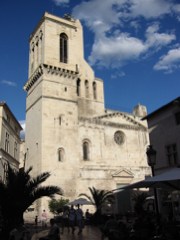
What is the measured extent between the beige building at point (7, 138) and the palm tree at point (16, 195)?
40.4ft

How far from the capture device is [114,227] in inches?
399

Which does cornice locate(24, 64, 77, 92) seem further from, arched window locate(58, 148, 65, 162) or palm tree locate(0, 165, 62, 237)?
palm tree locate(0, 165, 62, 237)

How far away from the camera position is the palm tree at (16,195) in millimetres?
11227

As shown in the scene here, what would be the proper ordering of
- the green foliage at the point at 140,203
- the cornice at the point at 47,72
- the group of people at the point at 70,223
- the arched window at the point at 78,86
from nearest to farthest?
the group of people at the point at 70,223
the green foliage at the point at 140,203
the cornice at the point at 47,72
the arched window at the point at 78,86

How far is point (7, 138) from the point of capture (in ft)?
95.8

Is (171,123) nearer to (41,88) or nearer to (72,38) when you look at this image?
(41,88)

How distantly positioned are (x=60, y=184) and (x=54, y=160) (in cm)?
260

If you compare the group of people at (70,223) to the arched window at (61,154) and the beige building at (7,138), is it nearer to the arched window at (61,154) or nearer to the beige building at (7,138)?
the beige building at (7,138)

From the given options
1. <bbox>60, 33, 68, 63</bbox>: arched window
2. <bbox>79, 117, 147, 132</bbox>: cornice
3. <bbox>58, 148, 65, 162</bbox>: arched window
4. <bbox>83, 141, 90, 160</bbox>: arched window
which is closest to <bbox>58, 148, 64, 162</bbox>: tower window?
<bbox>58, 148, 65, 162</bbox>: arched window

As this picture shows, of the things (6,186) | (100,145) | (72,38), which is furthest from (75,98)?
(6,186)

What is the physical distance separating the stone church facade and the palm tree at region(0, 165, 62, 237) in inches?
692

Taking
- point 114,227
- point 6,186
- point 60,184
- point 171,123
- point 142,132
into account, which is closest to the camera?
point 114,227

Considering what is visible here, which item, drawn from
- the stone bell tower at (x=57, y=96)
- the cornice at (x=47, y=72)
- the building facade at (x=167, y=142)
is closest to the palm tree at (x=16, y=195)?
the building facade at (x=167, y=142)

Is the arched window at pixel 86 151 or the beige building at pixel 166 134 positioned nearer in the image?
the beige building at pixel 166 134
